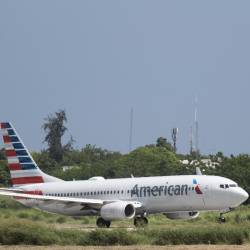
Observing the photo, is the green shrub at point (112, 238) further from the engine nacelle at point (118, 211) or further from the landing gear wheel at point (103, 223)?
the landing gear wheel at point (103, 223)

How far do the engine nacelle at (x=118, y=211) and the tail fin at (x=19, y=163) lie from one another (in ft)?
23.6

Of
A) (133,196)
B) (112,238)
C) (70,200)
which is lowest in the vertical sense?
(112,238)

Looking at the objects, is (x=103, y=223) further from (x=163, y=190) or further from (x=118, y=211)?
(x=163, y=190)

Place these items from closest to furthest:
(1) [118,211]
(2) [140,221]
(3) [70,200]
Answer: (1) [118,211] < (2) [140,221] < (3) [70,200]

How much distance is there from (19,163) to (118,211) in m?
9.51

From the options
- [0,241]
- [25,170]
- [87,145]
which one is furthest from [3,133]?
[87,145]

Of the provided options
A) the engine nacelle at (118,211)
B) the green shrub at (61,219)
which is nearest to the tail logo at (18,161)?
the green shrub at (61,219)

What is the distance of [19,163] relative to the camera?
57.1 meters

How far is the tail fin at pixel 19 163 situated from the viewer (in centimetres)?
5678

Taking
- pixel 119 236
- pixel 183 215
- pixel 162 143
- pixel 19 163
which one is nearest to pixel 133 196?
pixel 183 215

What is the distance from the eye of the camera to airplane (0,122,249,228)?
4950 cm

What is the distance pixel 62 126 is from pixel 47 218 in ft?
328

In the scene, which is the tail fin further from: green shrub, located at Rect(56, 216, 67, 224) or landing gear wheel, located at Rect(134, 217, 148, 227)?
landing gear wheel, located at Rect(134, 217, 148, 227)

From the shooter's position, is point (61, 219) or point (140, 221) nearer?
point (140, 221)
